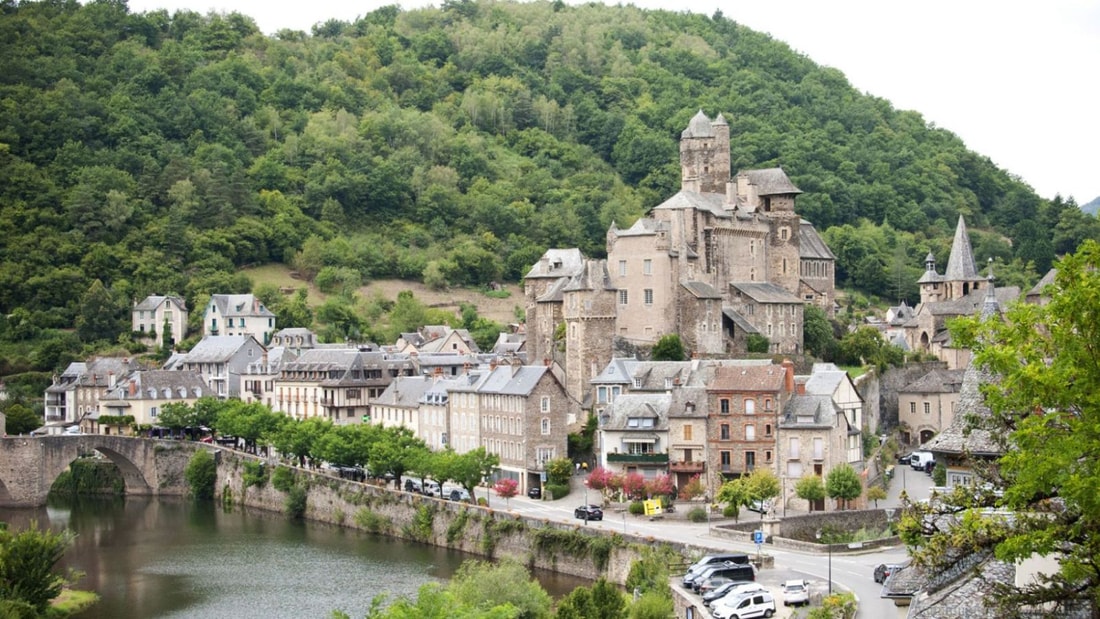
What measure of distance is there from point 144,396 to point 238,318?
65.9 feet

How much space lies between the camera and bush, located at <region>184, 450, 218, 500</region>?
8694 centimetres

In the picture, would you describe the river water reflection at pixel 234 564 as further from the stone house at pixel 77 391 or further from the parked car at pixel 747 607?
the stone house at pixel 77 391

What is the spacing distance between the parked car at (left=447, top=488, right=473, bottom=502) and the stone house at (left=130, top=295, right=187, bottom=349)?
50.4 metres

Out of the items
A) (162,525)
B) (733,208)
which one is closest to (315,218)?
(733,208)

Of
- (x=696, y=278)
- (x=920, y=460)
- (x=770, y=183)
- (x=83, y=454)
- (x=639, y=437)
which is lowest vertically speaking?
(x=920, y=460)

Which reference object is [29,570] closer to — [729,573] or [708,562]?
[708,562]

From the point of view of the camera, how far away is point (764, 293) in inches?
3526

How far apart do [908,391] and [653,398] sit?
834 inches

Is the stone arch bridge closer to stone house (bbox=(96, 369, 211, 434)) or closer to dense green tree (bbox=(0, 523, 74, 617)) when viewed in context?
stone house (bbox=(96, 369, 211, 434))

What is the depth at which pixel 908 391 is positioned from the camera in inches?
3310

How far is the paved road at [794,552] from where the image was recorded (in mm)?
44500

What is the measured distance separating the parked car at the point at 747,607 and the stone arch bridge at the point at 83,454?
52478mm

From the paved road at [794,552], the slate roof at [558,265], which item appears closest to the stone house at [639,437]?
the paved road at [794,552]

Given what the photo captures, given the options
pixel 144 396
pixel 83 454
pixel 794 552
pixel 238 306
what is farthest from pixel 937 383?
pixel 238 306
